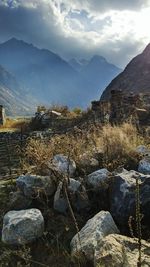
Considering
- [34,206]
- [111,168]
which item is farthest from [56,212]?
[111,168]

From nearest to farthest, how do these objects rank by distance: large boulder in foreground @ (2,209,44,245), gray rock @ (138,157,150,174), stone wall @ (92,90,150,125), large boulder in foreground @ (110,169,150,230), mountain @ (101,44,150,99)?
large boulder in foreground @ (2,209,44,245), large boulder in foreground @ (110,169,150,230), gray rock @ (138,157,150,174), stone wall @ (92,90,150,125), mountain @ (101,44,150,99)

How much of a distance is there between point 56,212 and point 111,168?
153cm

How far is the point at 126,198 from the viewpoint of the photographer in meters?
5.11

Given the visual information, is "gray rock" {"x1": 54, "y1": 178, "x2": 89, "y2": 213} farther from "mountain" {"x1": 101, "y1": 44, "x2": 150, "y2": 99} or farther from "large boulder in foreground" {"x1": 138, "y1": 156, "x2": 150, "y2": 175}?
"mountain" {"x1": 101, "y1": 44, "x2": 150, "y2": 99}

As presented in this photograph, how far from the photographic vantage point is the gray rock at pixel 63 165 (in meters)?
6.12

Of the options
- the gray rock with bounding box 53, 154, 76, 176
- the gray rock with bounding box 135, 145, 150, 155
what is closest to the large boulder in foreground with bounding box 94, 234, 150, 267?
the gray rock with bounding box 53, 154, 76, 176

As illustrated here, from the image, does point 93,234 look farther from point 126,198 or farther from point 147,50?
point 147,50

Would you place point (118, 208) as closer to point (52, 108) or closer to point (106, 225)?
point (106, 225)

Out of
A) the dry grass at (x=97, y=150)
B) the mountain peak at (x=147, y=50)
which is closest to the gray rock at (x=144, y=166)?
the dry grass at (x=97, y=150)

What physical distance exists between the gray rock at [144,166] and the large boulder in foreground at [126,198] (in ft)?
2.56

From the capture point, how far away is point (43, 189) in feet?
18.6

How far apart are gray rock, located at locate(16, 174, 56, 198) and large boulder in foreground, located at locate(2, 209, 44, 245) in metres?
0.76

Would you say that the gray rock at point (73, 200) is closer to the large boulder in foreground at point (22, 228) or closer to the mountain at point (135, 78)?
the large boulder in foreground at point (22, 228)

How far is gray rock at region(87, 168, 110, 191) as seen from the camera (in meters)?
5.64
